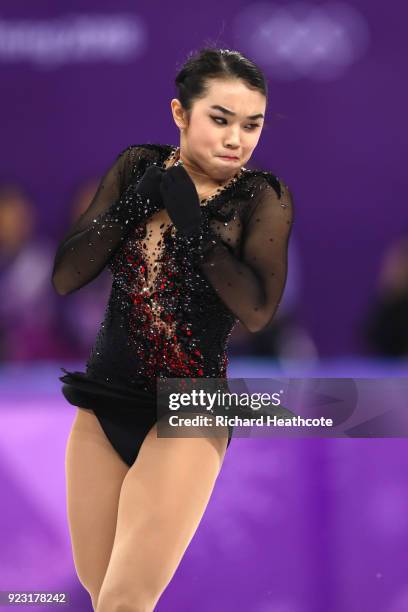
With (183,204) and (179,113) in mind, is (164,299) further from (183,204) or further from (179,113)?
(179,113)

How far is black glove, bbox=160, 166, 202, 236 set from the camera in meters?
2.51

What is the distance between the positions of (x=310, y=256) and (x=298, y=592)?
3.64 metres

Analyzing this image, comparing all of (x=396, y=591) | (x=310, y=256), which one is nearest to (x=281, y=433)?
(x=396, y=591)

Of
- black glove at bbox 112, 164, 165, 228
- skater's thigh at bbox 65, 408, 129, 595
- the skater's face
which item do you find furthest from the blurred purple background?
the skater's face

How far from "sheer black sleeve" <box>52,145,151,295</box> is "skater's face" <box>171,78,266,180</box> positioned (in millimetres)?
226

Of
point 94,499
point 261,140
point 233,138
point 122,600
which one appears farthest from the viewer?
point 261,140

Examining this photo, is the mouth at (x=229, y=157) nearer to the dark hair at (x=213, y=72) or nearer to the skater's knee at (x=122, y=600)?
the dark hair at (x=213, y=72)

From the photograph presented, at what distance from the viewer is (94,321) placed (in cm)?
600

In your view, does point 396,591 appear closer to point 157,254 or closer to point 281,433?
point 281,433

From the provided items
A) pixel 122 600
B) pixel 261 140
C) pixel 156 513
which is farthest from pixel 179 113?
pixel 261 140

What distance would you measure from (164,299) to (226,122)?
47 centimetres

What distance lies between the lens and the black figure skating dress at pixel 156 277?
8.66 feet

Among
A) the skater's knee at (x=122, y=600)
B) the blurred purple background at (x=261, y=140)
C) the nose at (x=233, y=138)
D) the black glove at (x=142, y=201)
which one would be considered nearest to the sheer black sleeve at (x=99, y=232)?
the black glove at (x=142, y=201)

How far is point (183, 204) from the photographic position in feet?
8.24
